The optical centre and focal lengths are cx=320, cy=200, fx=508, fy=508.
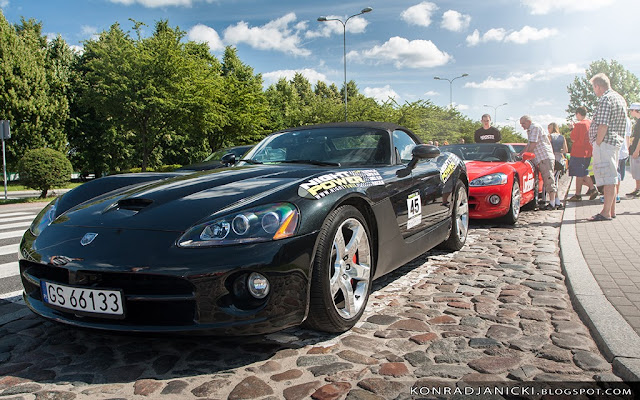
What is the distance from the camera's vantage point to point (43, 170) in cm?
1662

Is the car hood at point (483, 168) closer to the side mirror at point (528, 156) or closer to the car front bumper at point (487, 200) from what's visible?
the car front bumper at point (487, 200)

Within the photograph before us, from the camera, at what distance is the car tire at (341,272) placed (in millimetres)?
2775

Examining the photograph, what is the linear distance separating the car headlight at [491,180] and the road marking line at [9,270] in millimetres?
5648

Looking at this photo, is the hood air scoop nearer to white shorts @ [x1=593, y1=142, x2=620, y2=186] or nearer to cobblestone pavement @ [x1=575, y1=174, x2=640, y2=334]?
cobblestone pavement @ [x1=575, y1=174, x2=640, y2=334]

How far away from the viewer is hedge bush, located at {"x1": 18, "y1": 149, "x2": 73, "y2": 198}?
54.4ft

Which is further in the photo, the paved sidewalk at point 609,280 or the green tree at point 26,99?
the green tree at point 26,99

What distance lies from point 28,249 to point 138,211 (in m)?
0.71

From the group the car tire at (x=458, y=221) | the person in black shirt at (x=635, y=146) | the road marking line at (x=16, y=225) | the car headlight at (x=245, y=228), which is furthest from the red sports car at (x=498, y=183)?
the road marking line at (x=16, y=225)

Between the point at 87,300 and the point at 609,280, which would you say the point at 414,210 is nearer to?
the point at 609,280

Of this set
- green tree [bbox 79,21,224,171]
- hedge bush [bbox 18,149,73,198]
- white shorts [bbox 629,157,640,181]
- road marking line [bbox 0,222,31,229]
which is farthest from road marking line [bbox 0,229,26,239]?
green tree [bbox 79,21,224,171]

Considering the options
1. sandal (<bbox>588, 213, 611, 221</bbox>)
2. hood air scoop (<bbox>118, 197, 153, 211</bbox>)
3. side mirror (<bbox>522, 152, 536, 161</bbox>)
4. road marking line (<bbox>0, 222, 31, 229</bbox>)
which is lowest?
sandal (<bbox>588, 213, 611, 221</bbox>)

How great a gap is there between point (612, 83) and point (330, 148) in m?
97.4

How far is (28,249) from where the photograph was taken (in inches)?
117

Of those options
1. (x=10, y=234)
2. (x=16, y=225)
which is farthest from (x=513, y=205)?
(x=16, y=225)
